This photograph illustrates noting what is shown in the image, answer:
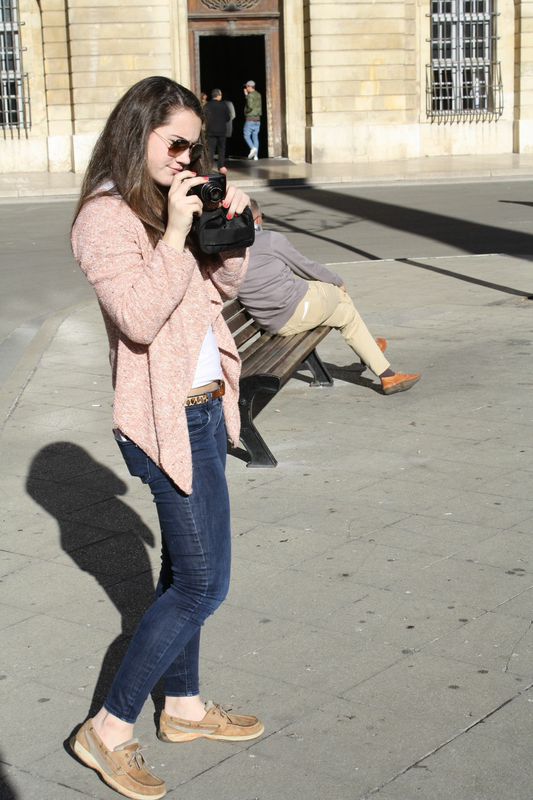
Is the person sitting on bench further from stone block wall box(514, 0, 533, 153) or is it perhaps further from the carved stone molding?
stone block wall box(514, 0, 533, 153)

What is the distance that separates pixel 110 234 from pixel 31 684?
1.59 metres

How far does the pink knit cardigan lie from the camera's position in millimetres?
3035

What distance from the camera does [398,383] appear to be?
7.68 meters

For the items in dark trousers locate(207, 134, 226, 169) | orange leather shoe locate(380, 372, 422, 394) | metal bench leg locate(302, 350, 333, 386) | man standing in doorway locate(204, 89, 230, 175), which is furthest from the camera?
dark trousers locate(207, 134, 226, 169)

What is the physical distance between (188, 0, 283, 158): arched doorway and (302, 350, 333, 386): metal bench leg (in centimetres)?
2135

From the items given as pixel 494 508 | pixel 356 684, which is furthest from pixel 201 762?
pixel 494 508

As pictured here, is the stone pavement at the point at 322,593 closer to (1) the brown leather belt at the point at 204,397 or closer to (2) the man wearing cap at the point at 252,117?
(1) the brown leather belt at the point at 204,397

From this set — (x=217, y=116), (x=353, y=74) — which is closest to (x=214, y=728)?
(x=217, y=116)

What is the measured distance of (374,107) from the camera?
28359 mm

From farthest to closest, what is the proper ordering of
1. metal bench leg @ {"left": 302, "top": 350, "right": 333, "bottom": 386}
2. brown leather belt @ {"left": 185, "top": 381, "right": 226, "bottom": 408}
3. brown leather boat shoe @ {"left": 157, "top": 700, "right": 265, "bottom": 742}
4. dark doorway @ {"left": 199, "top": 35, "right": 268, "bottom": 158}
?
dark doorway @ {"left": 199, "top": 35, "right": 268, "bottom": 158} → metal bench leg @ {"left": 302, "top": 350, "right": 333, "bottom": 386} → brown leather boat shoe @ {"left": 157, "top": 700, "right": 265, "bottom": 742} → brown leather belt @ {"left": 185, "top": 381, "right": 226, "bottom": 408}

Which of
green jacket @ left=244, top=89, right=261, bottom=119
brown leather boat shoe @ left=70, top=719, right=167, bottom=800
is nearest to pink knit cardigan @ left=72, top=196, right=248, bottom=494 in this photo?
brown leather boat shoe @ left=70, top=719, right=167, bottom=800

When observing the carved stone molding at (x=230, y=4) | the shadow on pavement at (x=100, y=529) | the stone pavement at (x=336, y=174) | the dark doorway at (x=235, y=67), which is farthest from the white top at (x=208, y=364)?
the dark doorway at (x=235, y=67)

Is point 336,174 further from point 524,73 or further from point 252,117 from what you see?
point 524,73

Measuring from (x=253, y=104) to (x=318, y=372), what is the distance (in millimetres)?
22535
